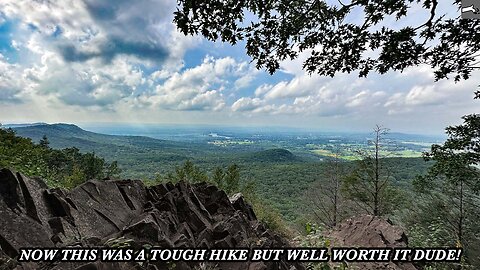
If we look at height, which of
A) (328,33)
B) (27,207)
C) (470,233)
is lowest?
(470,233)

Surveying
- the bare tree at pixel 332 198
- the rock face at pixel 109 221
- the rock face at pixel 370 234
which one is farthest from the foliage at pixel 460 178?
the bare tree at pixel 332 198

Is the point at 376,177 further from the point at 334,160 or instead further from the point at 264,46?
the point at 264,46

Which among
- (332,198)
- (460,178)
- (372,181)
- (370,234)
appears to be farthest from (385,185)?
(460,178)

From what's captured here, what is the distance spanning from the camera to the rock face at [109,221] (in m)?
4.63

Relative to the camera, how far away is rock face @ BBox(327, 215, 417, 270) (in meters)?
9.84

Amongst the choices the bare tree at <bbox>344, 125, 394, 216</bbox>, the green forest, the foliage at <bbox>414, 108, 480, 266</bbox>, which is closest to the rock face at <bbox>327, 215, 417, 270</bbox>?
the green forest

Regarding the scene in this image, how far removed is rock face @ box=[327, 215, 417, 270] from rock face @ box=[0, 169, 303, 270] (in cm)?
440

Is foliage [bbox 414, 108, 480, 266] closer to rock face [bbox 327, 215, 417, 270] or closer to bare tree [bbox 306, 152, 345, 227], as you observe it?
rock face [bbox 327, 215, 417, 270]

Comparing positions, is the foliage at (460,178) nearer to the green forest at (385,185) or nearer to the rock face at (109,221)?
the green forest at (385,185)

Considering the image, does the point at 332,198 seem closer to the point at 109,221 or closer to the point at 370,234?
the point at 370,234

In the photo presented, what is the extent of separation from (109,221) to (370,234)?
393 inches

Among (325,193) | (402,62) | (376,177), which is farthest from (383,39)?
(325,193)

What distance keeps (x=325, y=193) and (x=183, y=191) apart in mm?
17851

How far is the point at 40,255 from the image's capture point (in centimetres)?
414
